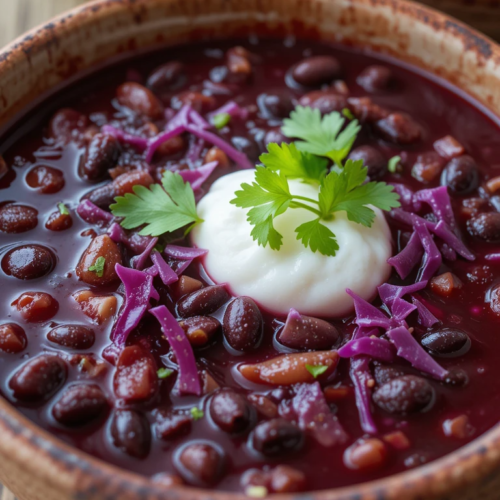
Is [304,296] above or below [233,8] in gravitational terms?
below

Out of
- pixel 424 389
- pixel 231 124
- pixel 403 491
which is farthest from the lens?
pixel 231 124

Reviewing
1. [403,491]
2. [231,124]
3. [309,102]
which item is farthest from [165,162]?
[403,491]

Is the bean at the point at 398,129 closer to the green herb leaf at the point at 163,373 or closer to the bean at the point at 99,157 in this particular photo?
the bean at the point at 99,157

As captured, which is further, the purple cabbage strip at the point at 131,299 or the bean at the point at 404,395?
the purple cabbage strip at the point at 131,299

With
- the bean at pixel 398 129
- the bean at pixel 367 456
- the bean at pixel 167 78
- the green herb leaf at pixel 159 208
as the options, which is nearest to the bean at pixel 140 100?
the bean at pixel 167 78

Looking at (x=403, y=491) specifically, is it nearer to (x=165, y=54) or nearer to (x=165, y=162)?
(x=165, y=162)

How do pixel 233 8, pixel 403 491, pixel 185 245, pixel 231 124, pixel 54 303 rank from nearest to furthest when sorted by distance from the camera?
pixel 403 491, pixel 54 303, pixel 185 245, pixel 231 124, pixel 233 8

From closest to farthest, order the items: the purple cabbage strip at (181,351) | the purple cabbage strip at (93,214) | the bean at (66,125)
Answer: the purple cabbage strip at (181,351) < the purple cabbage strip at (93,214) < the bean at (66,125)
